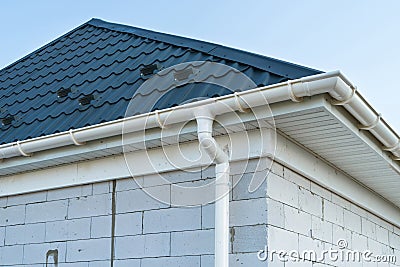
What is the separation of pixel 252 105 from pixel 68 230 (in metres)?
2.08

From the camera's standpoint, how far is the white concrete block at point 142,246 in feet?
14.9

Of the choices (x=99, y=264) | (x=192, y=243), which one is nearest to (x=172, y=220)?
(x=192, y=243)

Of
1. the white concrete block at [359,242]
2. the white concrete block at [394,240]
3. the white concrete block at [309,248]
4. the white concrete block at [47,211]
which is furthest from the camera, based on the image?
the white concrete block at [394,240]

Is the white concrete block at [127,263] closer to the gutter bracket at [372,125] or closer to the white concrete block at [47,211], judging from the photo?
the white concrete block at [47,211]

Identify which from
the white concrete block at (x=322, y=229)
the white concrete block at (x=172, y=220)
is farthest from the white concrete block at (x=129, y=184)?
the white concrete block at (x=322, y=229)

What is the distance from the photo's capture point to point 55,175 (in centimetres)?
522

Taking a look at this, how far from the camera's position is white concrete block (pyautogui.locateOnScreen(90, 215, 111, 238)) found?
192 inches

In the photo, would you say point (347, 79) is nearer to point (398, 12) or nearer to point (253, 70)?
point (253, 70)

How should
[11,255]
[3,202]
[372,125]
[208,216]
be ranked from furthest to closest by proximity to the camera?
[3,202]
[11,255]
[208,216]
[372,125]

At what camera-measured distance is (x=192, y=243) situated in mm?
4418

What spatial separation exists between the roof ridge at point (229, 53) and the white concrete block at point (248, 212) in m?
0.91

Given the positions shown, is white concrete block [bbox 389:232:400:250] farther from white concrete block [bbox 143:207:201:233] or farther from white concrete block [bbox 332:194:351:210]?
white concrete block [bbox 143:207:201:233]

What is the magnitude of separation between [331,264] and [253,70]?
182 cm

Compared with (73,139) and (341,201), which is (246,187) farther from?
(341,201)
